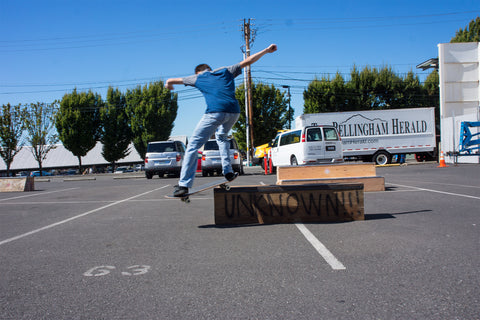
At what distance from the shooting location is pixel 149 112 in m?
46.9

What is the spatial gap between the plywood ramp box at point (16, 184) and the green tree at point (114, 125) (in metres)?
35.2

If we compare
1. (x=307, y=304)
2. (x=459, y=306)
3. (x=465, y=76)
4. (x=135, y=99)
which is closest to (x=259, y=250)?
(x=307, y=304)

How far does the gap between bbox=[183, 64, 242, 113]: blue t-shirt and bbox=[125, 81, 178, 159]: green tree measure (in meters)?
43.3

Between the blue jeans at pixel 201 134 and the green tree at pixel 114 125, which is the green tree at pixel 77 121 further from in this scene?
the blue jeans at pixel 201 134

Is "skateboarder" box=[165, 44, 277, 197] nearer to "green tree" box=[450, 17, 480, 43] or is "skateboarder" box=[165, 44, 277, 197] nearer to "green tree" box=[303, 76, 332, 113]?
"green tree" box=[303, 76, 332, 113]

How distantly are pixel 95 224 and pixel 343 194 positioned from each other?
3.75m

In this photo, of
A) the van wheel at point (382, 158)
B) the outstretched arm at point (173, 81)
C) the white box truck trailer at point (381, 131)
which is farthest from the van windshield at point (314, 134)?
the outstretched arm at point (173, 81)

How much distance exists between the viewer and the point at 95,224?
5.66 m

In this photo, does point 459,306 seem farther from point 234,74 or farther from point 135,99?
point 135,99

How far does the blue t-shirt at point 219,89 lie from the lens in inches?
198

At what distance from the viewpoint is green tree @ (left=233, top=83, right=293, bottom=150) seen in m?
45.1

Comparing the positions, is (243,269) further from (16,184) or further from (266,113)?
(266,113)

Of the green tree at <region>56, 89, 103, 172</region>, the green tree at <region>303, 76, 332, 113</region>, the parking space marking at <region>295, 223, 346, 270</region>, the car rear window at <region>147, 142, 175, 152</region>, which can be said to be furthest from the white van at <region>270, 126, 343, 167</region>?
the green tree at <region>56, 89, 103, 172</region>

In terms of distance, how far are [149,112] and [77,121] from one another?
9.08 m
